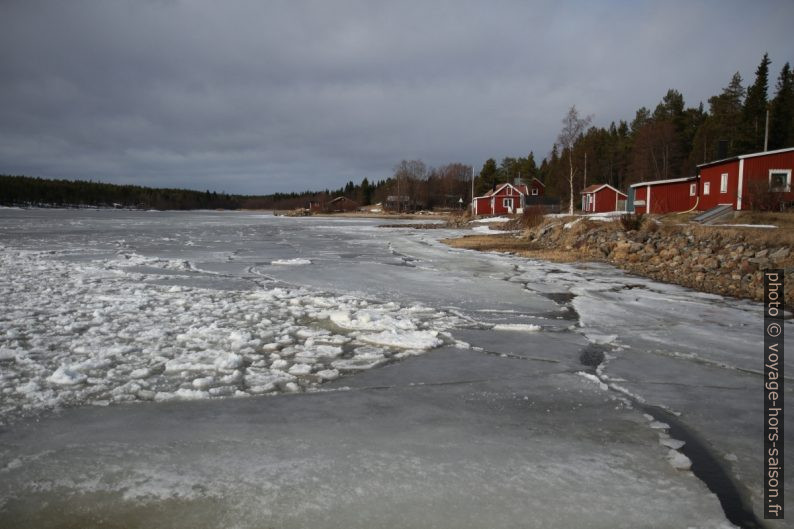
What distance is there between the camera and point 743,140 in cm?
4816

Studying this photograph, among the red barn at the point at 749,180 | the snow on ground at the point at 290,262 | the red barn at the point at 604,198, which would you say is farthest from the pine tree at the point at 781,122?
the snow on ground at the point at 290,262

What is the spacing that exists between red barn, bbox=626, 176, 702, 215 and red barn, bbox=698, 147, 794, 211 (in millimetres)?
2149

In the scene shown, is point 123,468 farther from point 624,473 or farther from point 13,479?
point 624,473

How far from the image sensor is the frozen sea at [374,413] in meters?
2.63

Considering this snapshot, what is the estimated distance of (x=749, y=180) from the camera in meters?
19.4

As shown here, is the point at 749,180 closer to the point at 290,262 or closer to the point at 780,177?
the point at 780,177

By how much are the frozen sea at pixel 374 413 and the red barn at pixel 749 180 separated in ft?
44.0

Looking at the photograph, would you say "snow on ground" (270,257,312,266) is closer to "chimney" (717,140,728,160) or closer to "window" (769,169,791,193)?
"window" (769,169,791,193)

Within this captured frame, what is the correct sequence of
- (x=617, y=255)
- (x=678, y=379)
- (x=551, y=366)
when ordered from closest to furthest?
(x=678, y=379) → (x=551, y=366) → (x=617, y=255)

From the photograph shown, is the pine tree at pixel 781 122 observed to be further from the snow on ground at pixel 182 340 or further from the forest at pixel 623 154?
the snow on ground at pixel 182 340

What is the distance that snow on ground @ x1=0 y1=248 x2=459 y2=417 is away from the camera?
14.3 feet

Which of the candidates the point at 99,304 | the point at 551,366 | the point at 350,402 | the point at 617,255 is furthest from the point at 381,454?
the point at 617,255

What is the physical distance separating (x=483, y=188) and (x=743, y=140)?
185 feet

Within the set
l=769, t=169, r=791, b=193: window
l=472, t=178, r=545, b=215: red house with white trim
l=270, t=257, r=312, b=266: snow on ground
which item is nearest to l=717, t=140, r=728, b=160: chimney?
l=769, t=169, r=791, b=193: window
